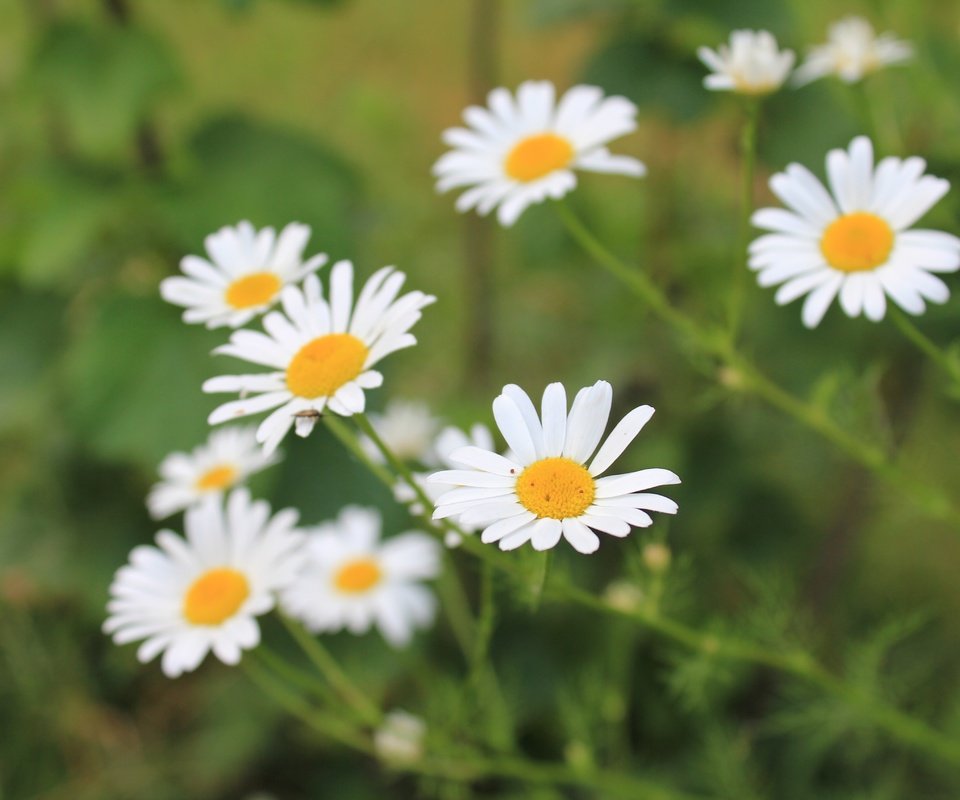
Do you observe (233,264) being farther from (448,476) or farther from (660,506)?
(660,506)

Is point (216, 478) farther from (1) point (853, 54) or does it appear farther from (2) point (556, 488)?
(1) point (853, 54)

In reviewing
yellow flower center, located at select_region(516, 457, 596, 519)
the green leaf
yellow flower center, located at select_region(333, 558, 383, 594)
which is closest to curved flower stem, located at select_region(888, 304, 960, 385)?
yellow flower center, located at select_region(516, 457, 596, 519)

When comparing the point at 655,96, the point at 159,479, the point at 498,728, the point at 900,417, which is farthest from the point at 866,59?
the point at 159,479

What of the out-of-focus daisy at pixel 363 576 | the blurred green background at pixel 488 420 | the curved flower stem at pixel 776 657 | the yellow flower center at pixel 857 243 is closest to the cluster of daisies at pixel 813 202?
the yellow flower center at pixel 857 243

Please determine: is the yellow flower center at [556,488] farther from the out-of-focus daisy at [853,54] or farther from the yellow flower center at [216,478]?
the out-of-focus daisy at [853,54]

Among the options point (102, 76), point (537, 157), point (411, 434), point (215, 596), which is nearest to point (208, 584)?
point (215, 596)
